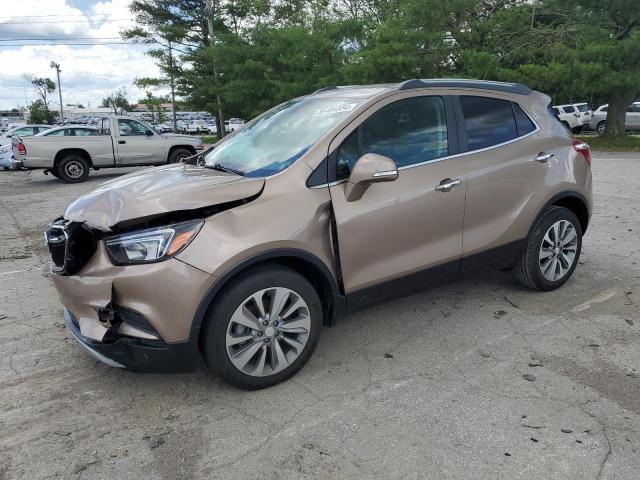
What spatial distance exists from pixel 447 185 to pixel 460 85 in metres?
0.84

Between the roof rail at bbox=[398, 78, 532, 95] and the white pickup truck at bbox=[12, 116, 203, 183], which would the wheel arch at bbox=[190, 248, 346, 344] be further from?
the white pickup truck at bbox=[12, 116, 203, 183]

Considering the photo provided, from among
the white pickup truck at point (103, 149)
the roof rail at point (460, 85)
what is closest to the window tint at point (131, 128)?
the white pickup truck at point (103, 149)

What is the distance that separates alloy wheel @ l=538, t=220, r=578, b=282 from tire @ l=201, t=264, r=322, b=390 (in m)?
2.28

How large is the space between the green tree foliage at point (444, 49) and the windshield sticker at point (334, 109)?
15.4 meters

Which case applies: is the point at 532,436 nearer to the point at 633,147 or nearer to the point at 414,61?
the point at 414,61

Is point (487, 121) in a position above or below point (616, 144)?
above

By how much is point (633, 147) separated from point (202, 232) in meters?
20.5

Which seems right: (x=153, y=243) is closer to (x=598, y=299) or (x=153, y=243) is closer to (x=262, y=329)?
(x=262, y=329)

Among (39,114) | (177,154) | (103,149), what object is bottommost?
(177,154)

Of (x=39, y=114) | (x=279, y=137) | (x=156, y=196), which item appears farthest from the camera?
(x=39, y=114)

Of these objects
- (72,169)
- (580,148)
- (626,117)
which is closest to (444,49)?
(72,169)

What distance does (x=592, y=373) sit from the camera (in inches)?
127

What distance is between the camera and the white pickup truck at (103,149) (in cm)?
1362

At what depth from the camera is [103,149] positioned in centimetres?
1434
